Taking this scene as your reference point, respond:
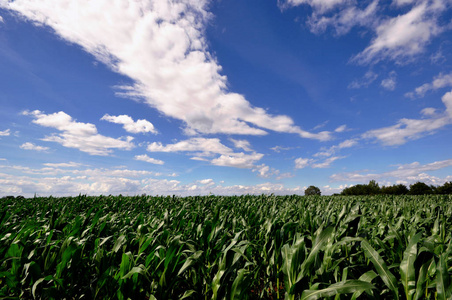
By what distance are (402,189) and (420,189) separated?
2.18m

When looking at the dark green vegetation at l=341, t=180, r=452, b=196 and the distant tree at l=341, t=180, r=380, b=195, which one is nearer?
the dark green vegetation at l=341, t=180, r=452, b=196

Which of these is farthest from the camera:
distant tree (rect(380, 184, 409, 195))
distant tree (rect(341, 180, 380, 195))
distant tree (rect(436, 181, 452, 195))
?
distant tree (rect(341, 180, 380, 195))

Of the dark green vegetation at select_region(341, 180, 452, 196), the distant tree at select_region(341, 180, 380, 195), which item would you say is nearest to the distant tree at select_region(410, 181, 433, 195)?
the dark green vegetation at select_region(341, 180, 452, 196)

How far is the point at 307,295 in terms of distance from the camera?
143 cm

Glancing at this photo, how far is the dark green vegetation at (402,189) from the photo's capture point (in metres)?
32.6

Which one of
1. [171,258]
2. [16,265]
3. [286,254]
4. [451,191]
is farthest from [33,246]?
[451,191]

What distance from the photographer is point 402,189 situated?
3528 cm

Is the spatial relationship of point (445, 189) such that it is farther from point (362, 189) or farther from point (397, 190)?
point (362, 189)

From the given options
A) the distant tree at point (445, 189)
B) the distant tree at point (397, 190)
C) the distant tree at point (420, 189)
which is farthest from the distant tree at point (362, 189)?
the distant tree at point (445, 189)

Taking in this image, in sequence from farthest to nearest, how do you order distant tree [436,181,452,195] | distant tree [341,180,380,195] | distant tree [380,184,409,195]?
distant tree [341,180,380,195], distant tree [380,184,409,195], distant tree [436,181,452,195]

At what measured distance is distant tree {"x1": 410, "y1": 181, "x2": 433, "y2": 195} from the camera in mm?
33041

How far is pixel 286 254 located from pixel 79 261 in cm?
217

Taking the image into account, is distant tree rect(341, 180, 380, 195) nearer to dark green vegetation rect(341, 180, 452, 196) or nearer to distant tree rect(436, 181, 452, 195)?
dark green vegetation rect(341, 180, 452, 196)

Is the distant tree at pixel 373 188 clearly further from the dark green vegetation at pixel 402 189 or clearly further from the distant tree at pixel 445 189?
the distant tree at pixel 445 189
